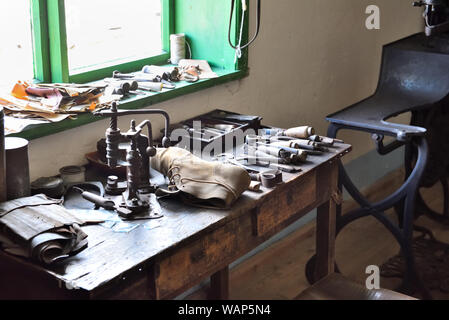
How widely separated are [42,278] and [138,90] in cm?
116

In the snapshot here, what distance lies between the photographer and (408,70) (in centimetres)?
354

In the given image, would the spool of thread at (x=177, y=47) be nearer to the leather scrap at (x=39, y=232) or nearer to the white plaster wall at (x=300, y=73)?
the white plaster wall at (x=300, y=73)

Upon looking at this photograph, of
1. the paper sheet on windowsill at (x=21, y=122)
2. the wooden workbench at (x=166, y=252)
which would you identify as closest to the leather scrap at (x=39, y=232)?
the wooden workbench at (x=166, y=252)

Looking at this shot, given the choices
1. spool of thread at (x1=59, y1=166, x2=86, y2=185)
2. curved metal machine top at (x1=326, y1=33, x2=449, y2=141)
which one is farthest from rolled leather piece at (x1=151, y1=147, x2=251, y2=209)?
curved metal machine top at (x1=326, y1=33, x2=449, y2=141)

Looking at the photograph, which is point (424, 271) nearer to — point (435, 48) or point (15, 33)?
point (435, 48)

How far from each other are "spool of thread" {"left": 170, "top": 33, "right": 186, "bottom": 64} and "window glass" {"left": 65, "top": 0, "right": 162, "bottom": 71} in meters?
0.09

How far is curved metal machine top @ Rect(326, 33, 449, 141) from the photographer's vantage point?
10.8 feet

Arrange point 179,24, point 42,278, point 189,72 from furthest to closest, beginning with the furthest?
1. point 179,24
2. point 189,72
3. point 42,278

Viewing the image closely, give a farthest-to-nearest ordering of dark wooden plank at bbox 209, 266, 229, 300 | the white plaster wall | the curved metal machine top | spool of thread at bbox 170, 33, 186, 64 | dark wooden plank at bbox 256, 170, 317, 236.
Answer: the curved metal machine top < spool of thread at bbox 170, 33, 186, 64 < dark wooden plank at bbox 209, 266, 229, 300 < the white plaster wall < dark wooden plank at bbox 256, 170, 317, 236

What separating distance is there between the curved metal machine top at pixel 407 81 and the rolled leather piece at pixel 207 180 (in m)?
1.11

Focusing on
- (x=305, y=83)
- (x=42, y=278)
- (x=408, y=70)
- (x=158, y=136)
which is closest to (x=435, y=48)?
(x=408, y=70)

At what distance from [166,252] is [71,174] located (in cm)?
62

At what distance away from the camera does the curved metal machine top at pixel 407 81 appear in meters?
3.28

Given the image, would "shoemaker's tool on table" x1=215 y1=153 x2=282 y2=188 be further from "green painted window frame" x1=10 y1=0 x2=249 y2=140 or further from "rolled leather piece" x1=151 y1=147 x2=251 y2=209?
"green painted window frame" x1=10 y1=0 x2=249 y2=140
